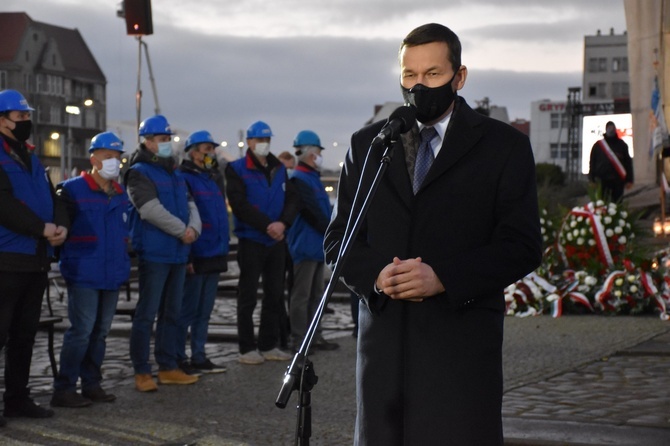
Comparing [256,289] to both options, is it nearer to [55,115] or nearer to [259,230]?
[259,230]

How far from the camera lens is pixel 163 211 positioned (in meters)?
10.0

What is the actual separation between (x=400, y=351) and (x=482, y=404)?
1.03ft

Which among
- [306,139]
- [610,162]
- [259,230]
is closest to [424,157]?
[259,230]

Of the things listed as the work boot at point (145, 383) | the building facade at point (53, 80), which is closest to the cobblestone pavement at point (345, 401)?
the work boot at point (145, 383)

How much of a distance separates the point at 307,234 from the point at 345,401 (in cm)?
330

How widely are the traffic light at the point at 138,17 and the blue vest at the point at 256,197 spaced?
8.50 meters

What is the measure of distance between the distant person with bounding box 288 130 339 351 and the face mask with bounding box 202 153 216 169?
130 cm

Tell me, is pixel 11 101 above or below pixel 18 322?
above

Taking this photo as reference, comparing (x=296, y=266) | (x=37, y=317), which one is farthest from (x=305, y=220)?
(x=37, y=317)

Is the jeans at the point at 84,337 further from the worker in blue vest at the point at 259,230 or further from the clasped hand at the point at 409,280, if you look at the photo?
the clasped hand at the point at 409,280

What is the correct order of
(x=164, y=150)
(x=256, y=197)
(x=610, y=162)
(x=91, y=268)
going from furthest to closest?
(x=610, y=162) < (x=256, y=197) < (x=164, y=150) < (x=91, y=268)

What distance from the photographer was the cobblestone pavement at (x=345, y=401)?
25.3 ft

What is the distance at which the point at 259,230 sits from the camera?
1139 centimetres

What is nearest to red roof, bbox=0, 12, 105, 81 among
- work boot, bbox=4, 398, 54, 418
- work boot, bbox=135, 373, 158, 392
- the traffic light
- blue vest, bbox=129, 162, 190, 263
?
the traffic light
